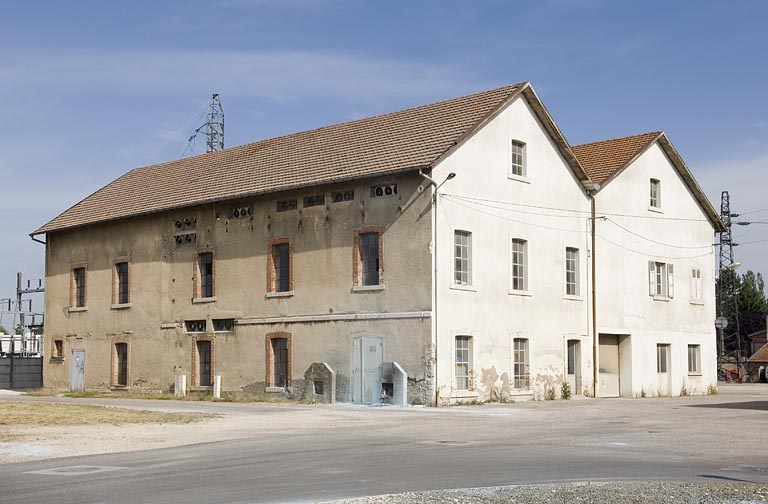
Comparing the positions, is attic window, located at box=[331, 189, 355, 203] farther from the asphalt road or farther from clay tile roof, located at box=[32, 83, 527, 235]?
the asphalt road

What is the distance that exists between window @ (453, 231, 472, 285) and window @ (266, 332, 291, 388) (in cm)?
589

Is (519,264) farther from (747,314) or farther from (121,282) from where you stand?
(747,314)

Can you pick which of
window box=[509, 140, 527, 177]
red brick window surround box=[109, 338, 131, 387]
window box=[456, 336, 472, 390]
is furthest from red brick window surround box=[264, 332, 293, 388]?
window box=[509, 140, 527, 177]

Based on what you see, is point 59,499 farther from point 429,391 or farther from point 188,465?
point 429,391

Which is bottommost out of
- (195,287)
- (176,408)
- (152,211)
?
(176,408)

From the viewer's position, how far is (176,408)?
2641 centimetres

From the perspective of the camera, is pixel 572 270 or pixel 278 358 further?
pixel 572 270

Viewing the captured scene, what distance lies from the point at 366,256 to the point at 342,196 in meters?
2.02

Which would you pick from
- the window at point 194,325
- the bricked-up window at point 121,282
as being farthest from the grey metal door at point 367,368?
the bricked-up window at point 121,282

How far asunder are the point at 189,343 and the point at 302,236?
647cm

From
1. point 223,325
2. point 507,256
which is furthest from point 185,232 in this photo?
point 507,256

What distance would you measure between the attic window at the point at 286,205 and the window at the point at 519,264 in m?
6.93

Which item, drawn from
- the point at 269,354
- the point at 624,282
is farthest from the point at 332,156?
the point at 624,282

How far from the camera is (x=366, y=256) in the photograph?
2917cm
